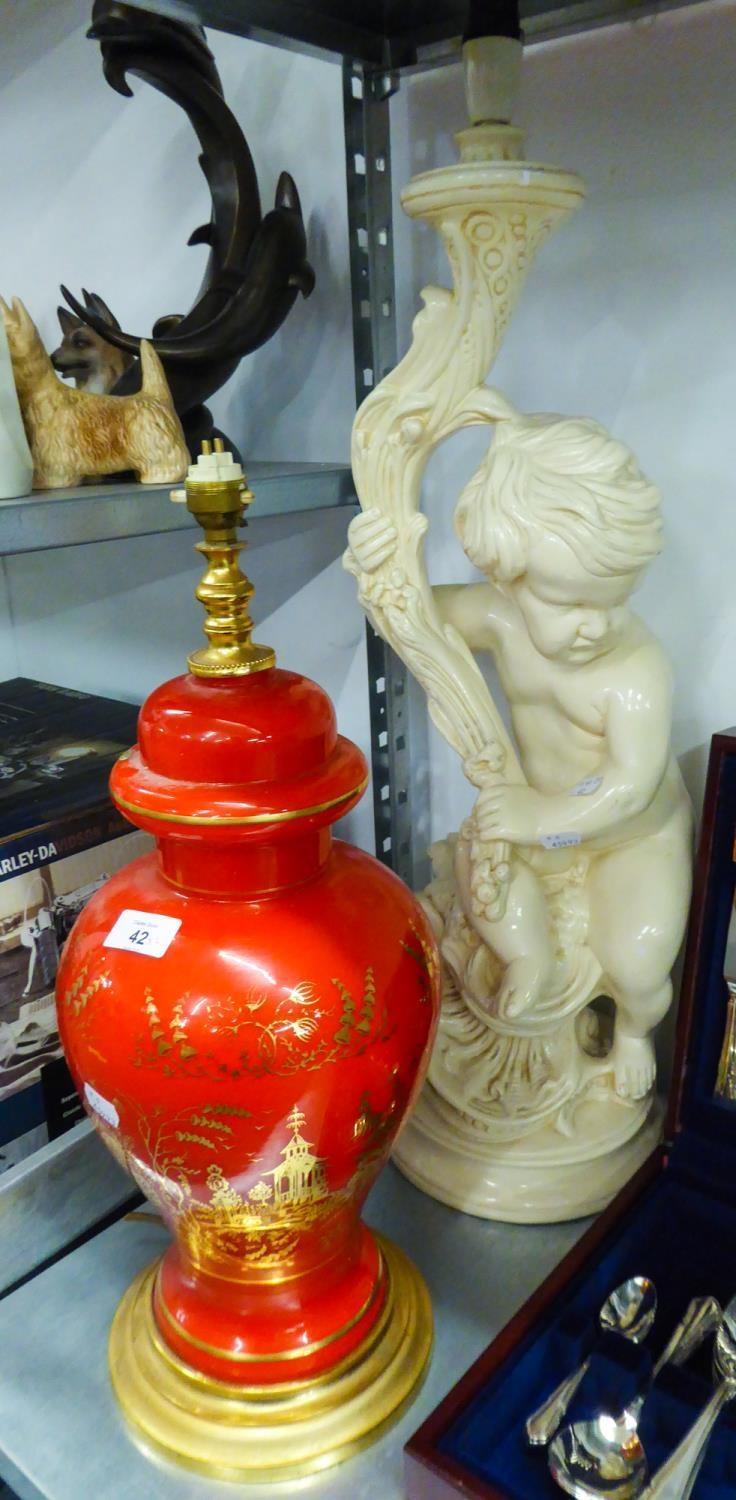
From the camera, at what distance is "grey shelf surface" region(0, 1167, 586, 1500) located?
68cm

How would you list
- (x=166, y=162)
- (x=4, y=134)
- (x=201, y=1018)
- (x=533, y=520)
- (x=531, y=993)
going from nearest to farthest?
(x=201, y=1018) → (x=533, y=520) → (x=531, y=993) → (x=166, y=162) → (x=4, y=134)

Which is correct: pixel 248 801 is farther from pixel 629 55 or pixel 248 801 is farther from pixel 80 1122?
pixel 629 55

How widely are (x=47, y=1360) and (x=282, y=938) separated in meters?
0.41

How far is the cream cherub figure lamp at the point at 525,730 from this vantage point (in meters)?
0.69

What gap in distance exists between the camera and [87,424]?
2.58ft

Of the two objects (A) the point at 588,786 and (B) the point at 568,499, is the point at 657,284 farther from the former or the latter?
(A) the point at 588,786

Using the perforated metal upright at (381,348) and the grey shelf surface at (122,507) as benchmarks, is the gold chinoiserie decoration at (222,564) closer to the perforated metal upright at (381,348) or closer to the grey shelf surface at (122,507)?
the grey shelf surface at (122,507)

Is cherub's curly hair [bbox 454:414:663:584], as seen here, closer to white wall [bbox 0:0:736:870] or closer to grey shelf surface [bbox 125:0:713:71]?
white wall [bbox 0:0:736:870]

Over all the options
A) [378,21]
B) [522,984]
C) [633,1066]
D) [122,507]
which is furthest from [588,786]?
[378,21]

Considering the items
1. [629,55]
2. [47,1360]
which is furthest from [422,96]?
[47,1360]

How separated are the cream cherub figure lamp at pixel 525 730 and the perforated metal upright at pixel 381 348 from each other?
0.19m

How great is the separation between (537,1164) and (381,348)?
0.70 meters

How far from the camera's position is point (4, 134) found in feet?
4.21

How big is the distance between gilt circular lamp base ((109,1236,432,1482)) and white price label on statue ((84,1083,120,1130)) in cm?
21
